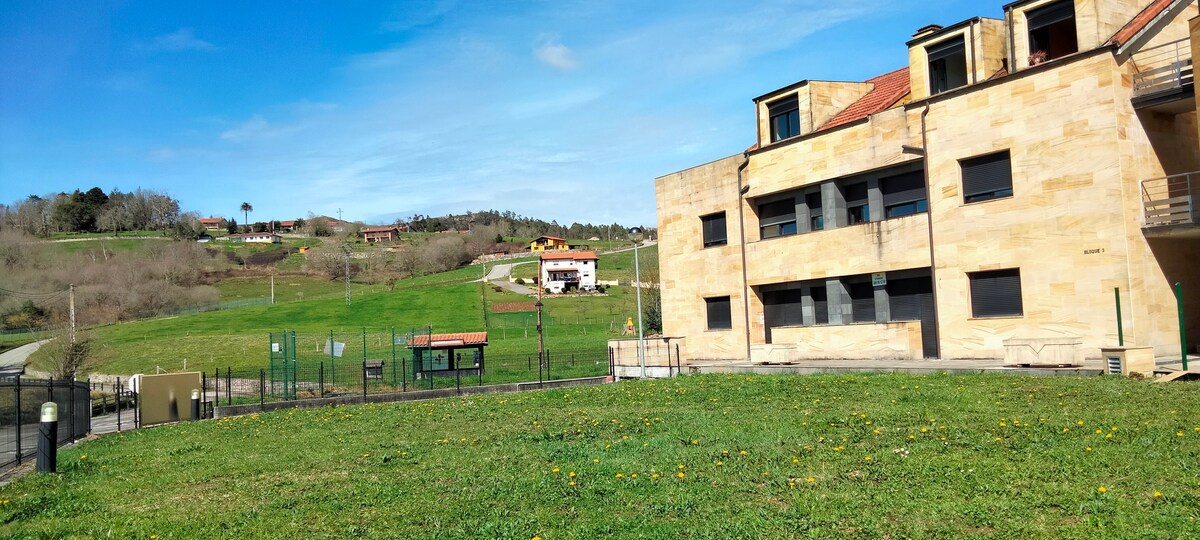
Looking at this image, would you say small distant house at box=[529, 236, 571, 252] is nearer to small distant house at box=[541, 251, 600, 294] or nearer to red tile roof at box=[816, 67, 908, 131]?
small distant house at box=[541, 251, 600, 294]

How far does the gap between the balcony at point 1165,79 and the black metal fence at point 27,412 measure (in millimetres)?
28240

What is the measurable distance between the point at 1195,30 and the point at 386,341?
59.5 meters

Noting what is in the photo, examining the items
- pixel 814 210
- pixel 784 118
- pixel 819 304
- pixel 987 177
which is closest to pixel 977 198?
pixel 987 177

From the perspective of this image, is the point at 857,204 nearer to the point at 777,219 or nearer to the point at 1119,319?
the point at 777,219

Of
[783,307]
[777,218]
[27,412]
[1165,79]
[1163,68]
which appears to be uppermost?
[1163,68]

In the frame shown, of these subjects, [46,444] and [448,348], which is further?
[448,348]

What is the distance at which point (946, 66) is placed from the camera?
2966 cm

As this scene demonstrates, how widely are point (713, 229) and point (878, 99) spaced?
8.96m

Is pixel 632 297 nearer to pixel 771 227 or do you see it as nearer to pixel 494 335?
pixel 494 335

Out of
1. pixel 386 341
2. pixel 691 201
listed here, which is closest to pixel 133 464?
pixel 691 201

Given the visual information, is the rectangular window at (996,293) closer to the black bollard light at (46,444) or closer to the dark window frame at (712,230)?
the dark window frame at (712,230)

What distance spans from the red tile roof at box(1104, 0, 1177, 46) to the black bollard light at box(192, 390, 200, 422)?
2932cm

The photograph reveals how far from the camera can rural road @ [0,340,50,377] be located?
65.7 meters

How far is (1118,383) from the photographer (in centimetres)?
A: 1680
